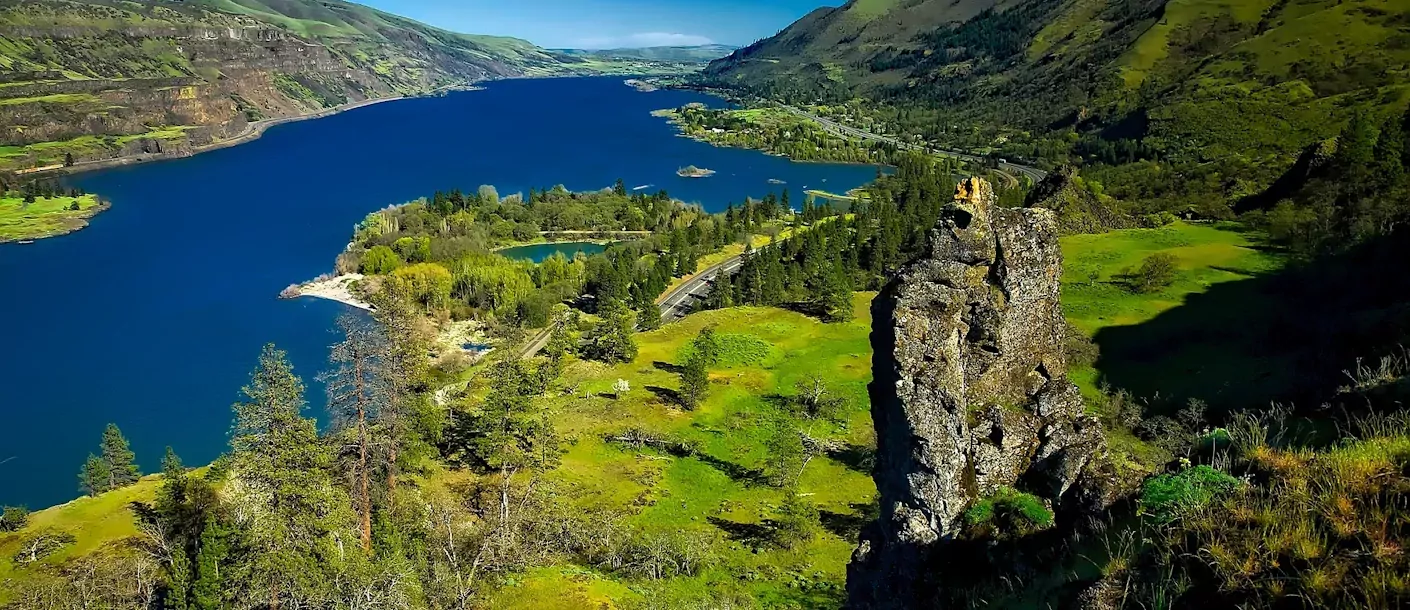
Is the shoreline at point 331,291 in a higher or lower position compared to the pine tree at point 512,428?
lower

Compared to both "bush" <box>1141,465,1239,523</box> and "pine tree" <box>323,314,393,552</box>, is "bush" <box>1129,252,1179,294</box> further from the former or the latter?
"bush" <box>1141,465,1239,523</box>

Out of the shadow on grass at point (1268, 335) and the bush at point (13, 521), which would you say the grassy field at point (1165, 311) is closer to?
the shadow on grass at point (1268, 335)

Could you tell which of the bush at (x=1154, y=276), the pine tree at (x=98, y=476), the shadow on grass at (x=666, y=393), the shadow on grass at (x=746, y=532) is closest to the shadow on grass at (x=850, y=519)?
the shadow on grass at (x=746, y=532)

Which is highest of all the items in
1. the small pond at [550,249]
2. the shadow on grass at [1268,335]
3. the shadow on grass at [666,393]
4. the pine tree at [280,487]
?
the shadow on grass at [1268,335]

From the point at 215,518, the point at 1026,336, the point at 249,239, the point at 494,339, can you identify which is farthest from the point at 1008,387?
the point at 249,239

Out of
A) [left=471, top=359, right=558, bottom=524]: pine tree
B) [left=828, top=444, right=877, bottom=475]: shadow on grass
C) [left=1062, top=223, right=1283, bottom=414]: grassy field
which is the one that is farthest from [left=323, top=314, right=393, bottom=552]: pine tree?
[left=1062, top=223, right=1283, bottom=414]: grassy field

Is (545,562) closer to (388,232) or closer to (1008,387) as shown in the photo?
(1008,387)
